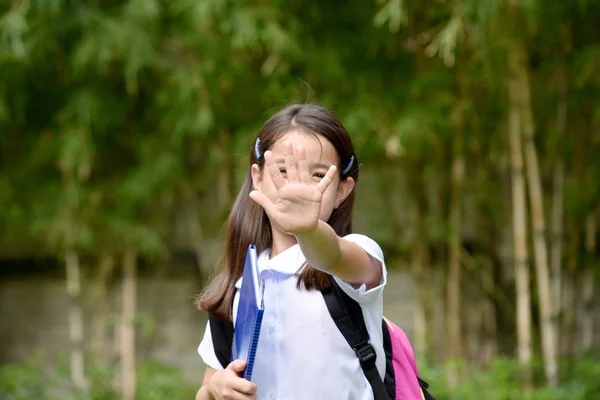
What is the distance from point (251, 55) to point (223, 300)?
2795 mm

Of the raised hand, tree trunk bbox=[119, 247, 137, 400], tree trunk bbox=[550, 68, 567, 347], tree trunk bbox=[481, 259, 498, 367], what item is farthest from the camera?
tree trunk bbox=[481, 259, 498, 367]

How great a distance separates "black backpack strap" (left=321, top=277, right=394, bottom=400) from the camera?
1.30m

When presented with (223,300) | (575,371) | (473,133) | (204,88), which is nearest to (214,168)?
(204,88)

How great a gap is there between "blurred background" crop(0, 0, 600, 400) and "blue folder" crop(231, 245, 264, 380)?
228 centimetres

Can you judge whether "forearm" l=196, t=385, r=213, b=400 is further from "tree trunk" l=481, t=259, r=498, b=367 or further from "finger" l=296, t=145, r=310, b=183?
"tree trunk" l=481, t=259, r=498, b=367

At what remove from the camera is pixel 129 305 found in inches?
177

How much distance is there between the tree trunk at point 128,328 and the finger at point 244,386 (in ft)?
10.5

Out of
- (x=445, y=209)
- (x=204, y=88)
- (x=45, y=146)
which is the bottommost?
(x=445, y=209)

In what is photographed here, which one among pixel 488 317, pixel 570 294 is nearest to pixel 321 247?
pixel 570 294

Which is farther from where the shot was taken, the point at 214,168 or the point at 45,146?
the point at 214,168

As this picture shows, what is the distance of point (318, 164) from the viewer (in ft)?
4.38

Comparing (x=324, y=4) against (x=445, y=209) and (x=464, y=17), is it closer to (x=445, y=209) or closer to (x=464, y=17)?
(x=464, y=17)

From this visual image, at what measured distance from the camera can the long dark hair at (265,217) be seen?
139cm

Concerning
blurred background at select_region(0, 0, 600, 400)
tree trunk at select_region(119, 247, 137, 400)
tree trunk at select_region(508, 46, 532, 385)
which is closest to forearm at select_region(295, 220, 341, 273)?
blurred background at select_region(0, 0, 600, 400)
